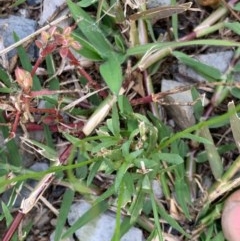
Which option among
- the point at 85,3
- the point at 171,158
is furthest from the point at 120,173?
the point at 85,3

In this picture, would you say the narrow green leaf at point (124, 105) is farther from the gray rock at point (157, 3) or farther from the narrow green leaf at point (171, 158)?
the gray rock at point (157, 3)

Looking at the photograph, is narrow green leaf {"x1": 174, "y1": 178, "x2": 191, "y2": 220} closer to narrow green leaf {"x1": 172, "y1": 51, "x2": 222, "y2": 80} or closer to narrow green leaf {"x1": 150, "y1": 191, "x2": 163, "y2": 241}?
narrow green leaf {"x1": 150, "y1": 191, "x2": 163, "y2": 241}

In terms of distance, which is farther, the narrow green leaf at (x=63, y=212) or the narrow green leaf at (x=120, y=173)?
the narrow green leaf at (x=63, y=212)

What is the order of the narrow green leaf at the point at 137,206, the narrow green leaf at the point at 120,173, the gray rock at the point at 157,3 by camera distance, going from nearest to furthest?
the narrow green leaf at the point at 120,173 < the narrow green leaf at the point at 137,206 < the gray rock at the point at 157,3

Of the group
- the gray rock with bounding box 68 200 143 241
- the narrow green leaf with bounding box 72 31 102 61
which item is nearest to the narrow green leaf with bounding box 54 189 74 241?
the gray rock with bounding box 68 200 143 241

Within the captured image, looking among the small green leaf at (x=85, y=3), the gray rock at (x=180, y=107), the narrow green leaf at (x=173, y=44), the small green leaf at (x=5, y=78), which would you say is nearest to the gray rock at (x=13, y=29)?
the small green leaf at (x=5, y=78)

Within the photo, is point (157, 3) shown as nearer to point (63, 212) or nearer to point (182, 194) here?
point (182, 194)
